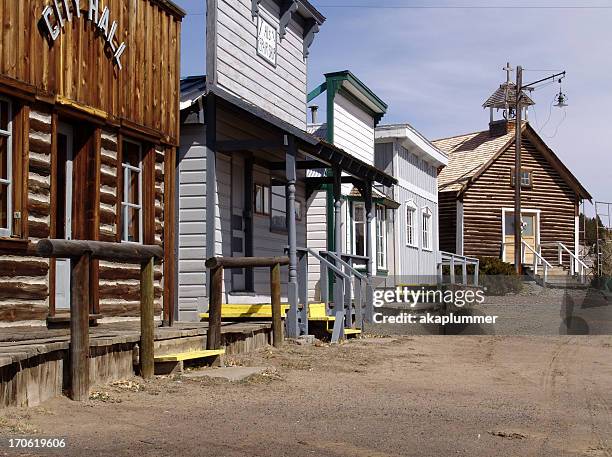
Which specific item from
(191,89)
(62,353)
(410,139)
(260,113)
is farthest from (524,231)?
(62,353)

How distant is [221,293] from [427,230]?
804 inches

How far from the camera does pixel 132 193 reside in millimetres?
12414

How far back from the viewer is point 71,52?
35.0ft

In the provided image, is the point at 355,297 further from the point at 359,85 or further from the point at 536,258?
the point at 536,258

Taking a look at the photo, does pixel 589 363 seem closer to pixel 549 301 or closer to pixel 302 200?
pixel 302 200

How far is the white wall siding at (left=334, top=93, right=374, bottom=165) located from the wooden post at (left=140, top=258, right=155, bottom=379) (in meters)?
13.6

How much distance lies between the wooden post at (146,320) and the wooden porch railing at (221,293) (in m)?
1.73

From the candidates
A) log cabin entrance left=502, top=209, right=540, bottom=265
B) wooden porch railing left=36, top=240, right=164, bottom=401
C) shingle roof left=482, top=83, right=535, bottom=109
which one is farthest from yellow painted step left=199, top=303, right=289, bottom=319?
shingle roof left=482, top=83, right=535, bottom=109

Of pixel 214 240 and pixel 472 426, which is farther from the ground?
pixel 214 240

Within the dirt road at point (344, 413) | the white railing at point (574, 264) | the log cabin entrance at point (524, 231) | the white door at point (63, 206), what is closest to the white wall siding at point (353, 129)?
the dirt road at point (344, 413)

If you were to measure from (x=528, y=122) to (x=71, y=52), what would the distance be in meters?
31.9

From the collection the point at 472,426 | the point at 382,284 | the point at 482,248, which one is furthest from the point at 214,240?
the point at 482,248

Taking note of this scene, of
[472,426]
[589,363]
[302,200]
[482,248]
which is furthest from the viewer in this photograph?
[482,248]

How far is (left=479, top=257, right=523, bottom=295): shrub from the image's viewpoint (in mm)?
31906
